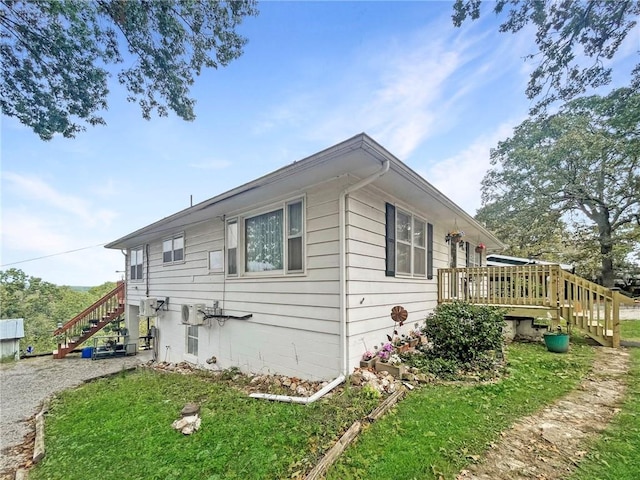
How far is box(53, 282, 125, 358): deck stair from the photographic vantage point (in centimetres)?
1246

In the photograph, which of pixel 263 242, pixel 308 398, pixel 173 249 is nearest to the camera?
pixel 308 398

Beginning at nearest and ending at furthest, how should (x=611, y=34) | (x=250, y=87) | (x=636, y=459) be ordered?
(x=636, y=459)
(x=611, y=34)
(x=250, y=87)

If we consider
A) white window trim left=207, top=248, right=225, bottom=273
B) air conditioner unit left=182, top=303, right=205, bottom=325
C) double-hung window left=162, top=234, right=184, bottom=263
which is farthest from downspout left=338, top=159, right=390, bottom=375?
double-hung window left=162, top=234, right=184, bottom=263

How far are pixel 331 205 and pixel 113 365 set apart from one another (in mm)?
10043

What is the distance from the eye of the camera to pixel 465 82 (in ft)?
24.0

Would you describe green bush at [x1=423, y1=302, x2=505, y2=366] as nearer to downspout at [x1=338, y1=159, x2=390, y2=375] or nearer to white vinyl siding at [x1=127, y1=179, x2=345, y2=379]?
downspout at [x1=338, y1=159, x2=390, y2=375]

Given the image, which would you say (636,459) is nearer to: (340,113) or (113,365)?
(340,113)

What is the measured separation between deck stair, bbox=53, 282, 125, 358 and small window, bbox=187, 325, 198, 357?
24.0ft

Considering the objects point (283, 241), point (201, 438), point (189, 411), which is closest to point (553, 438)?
point (201, 438)

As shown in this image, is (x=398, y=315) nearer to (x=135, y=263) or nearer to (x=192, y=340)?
(x=192, y=340)

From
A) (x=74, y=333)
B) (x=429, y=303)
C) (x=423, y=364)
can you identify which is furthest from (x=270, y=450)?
(x=74, y=333)

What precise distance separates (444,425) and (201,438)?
2.47 meters

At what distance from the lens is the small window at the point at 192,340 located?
7601 mm

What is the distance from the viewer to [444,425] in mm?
3035
